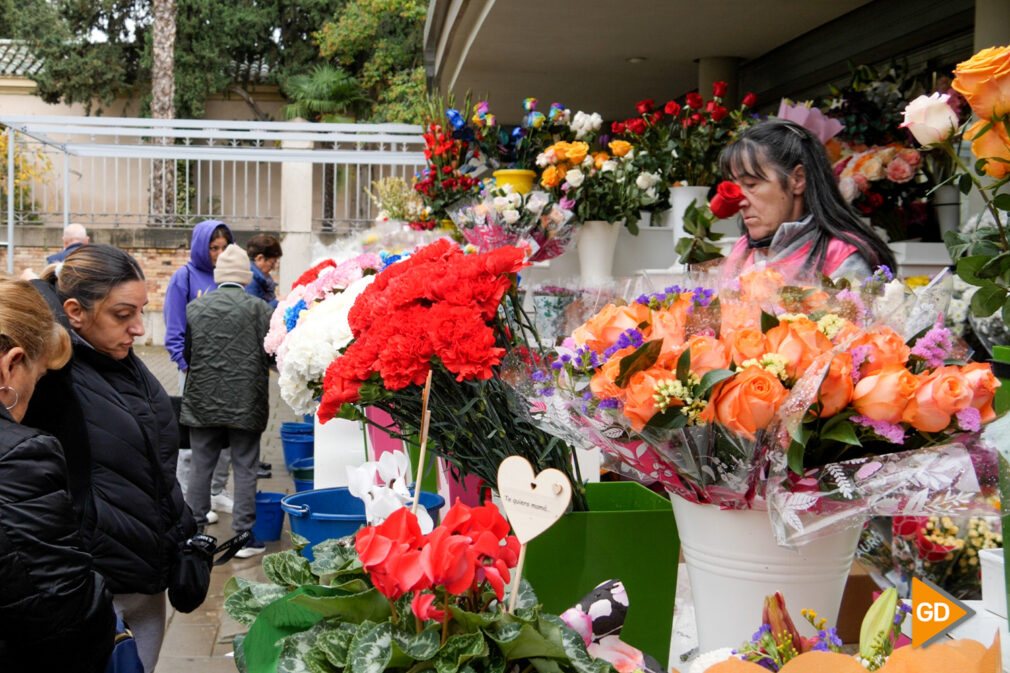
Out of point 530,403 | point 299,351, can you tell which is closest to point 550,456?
point 530,403

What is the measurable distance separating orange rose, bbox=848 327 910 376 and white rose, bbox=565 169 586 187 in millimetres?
2911

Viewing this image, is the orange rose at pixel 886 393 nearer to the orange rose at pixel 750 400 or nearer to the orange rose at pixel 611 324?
the orange rose at pixel 750 400

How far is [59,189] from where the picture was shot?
56.1 ft

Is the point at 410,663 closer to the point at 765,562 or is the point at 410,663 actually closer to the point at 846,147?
the point at 765,562

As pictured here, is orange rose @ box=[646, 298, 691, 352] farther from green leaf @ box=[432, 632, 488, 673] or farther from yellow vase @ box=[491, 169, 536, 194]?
yellow vase @ box=[491, 169, 536, 194]

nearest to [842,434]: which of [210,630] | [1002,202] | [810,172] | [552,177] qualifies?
[1002,202]

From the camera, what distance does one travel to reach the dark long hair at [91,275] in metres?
2.61

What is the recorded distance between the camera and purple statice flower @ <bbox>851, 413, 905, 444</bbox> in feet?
3.55

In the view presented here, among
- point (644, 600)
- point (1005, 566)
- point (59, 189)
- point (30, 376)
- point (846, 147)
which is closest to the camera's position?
point (1005, 566)

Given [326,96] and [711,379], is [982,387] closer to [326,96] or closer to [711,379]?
[711,379]

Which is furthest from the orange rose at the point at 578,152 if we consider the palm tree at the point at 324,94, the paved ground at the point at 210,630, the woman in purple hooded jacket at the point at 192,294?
the palm tree at the point at 324,94

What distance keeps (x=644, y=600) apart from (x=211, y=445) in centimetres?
417

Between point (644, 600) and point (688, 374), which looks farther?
point (644, 600)

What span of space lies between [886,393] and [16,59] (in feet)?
81.8
